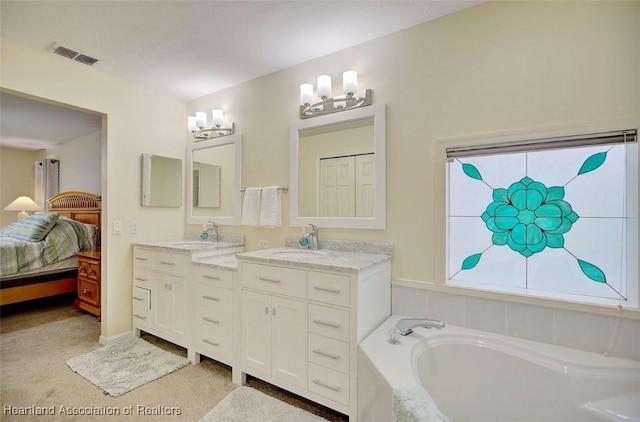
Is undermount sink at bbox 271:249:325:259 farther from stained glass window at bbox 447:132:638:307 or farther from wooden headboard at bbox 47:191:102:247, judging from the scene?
wooden headboard at bbox 47:191:102:247

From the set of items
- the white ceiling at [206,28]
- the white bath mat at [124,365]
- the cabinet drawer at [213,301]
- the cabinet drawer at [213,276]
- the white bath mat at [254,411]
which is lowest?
the white bath mat at [254,411]

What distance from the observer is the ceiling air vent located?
224 cm

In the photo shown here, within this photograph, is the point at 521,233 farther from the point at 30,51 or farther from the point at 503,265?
the point at 30,51

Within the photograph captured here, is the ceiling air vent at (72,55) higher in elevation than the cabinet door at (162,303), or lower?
higher

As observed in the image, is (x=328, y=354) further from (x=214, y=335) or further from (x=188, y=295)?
(x=188, y=295)

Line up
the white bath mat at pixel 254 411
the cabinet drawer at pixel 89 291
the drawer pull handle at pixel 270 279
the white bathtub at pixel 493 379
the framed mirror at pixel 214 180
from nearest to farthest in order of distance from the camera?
the white bathtub at pixel 493 379 → the white bath mat at pixel 254 411 → the drawer pull handle at pixel 270 279 → the framed mirror at pixel 214 180 → the cabinet drawer at pixel 89 291

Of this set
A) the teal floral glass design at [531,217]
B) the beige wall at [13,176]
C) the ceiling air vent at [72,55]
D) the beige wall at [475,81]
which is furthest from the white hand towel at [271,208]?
the beige wall at [13,176]

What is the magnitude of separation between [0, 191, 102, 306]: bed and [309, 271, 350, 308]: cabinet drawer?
3.59 metres

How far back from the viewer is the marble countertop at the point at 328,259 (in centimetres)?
170

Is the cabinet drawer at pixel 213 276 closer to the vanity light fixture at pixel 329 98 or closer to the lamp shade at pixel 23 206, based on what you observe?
the vanity light fixture at pixel 329 98

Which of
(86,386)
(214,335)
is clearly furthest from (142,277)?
(214,335)

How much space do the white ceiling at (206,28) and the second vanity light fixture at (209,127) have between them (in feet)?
1.52

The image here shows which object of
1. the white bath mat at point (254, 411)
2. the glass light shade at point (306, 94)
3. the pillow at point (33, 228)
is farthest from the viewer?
the pillow at point (33, 228)

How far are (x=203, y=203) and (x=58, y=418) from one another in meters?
1.96
